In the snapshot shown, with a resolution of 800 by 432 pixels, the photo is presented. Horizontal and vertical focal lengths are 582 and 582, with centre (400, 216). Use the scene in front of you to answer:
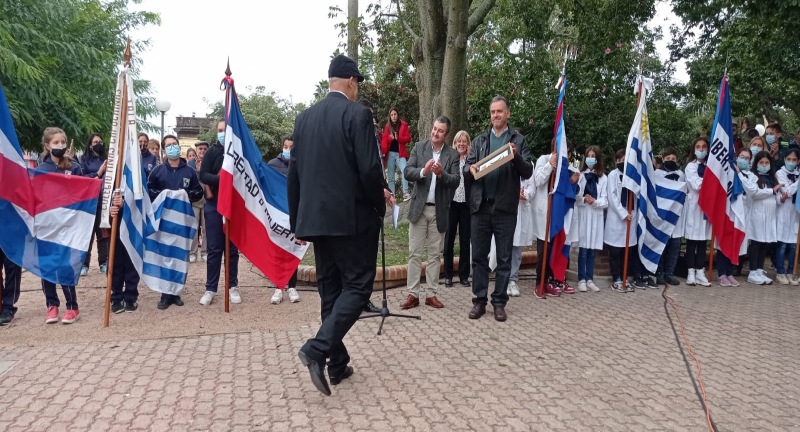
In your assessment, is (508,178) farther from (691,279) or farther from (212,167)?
(691,279)

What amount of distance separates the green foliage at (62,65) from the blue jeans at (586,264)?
11595 millimetres

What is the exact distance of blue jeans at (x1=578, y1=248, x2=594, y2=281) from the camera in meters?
8.20

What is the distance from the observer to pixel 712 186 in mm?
8461

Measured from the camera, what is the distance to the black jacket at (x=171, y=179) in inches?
279

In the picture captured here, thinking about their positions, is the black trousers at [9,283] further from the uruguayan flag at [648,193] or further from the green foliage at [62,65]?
the green foliage at [62,65]

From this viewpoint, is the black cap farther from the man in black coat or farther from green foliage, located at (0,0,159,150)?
green foliage, located at (0,0,159,150)

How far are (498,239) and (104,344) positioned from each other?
13.2ft

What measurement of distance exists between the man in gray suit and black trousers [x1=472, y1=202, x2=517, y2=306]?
456 millimetres

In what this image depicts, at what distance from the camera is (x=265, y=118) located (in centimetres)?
3916

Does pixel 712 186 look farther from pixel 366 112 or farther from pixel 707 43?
pixel 707 43

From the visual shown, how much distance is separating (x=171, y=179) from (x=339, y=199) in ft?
12.8

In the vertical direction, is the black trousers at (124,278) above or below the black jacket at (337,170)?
below

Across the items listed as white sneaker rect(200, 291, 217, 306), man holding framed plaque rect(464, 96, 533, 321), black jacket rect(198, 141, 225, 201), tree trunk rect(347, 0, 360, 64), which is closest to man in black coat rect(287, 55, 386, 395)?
man holding framed plaque rect(464, 96, 533, 321)

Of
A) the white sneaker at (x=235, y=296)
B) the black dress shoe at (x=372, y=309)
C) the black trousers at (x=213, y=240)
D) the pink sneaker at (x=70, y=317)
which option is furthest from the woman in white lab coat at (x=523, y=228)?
the pink sneaker at (x=70, y=317)
